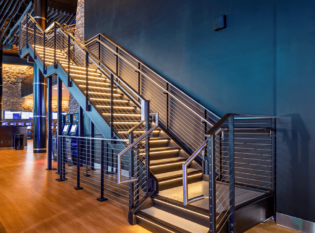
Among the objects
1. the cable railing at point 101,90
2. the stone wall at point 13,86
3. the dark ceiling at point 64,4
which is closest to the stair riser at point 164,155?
the cable railing at point 101,90

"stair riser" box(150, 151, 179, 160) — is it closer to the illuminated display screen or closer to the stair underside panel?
the stair underside panel

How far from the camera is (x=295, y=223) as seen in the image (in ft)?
9.58

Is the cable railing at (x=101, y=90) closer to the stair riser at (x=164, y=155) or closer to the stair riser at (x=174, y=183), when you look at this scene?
the stair riser at (x=164, y=155)

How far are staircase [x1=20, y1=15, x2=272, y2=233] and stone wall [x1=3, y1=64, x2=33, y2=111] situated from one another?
33.8ft

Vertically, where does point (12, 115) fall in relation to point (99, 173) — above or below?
above

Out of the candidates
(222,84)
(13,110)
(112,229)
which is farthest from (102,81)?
(13,110)

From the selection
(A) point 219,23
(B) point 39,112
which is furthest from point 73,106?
(A) point 219,23

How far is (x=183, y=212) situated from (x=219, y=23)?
3.00m

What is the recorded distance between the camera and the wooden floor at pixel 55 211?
284 centimetres

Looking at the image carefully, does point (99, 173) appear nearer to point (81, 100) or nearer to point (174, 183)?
point (81, 100)

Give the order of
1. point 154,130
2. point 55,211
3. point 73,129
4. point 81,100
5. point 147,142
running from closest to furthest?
point 147,142 → point 55,211 → point 81,100 → point 154,130 → point 73,129

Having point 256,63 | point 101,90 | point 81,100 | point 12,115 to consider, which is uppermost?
point 256,63

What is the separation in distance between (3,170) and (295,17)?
707cm

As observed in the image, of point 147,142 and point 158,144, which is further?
point 158,144
